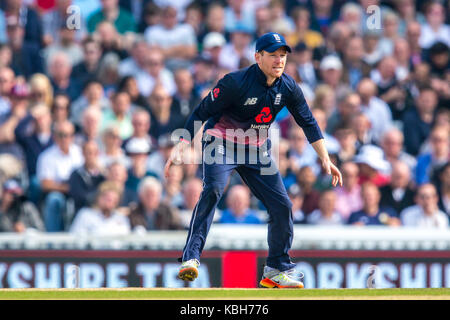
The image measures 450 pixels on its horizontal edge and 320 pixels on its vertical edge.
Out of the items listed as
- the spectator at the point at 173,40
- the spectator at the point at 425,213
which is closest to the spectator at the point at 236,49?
the spectator at the point at 173,40

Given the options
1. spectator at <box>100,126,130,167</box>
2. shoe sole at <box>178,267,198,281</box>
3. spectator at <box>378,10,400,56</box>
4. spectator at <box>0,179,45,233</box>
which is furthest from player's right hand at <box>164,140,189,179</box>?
spectator at <box>378,10,400,56</box>

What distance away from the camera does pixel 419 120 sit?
40.0 ft

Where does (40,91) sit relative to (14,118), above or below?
above

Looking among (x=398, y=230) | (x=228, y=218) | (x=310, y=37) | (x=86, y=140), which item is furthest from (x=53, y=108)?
(x=398, y=230)

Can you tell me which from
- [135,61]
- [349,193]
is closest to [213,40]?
[135,61]

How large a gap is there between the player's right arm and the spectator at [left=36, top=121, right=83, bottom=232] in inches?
150

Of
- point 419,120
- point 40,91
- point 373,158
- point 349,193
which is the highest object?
point 40,91

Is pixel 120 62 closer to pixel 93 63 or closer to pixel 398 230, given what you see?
pixel 93 63

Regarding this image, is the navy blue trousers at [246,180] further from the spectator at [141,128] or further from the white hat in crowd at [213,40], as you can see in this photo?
the white hat in crowd at [213,40]

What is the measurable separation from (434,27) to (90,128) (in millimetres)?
5629

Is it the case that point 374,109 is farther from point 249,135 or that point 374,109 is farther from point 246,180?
point 249,135

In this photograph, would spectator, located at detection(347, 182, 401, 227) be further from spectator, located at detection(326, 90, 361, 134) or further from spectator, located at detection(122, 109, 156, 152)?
spectator, located at detection(122, 109, 156, 152)

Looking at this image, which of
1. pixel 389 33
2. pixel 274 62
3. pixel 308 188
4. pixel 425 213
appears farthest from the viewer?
pixel 389 33
